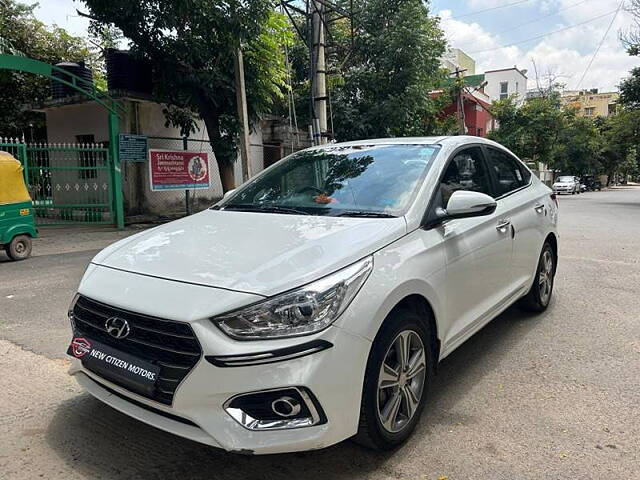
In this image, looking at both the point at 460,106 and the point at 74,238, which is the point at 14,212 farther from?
the point at 460,106

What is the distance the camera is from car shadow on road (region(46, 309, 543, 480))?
2508mm


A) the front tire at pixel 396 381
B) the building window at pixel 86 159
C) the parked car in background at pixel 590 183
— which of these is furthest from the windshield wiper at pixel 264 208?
the parked car in background at pixel 590 183

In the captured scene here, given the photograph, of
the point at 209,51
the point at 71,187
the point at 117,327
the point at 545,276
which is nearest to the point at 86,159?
the point at 71,187

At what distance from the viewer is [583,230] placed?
11.7 metres

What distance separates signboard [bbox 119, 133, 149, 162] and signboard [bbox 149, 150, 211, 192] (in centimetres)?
23

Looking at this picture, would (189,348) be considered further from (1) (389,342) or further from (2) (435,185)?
(2) (435,185)

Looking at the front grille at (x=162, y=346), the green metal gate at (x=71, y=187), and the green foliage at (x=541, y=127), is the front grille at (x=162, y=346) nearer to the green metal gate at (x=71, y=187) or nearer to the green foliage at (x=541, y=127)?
the green metal gate at (x=71, y=187)

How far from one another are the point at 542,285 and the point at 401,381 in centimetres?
290

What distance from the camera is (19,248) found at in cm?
821

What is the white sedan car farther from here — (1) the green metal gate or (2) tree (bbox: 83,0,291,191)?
(1) the green metal gate

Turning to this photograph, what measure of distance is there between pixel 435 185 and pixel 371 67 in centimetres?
1517

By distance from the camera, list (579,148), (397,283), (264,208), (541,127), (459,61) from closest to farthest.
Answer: (397,283), (264,208), (541,127), (459,61), (579,148)

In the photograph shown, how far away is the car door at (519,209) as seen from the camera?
411 centimetres

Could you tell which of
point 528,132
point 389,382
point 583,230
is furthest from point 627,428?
point 528,132
